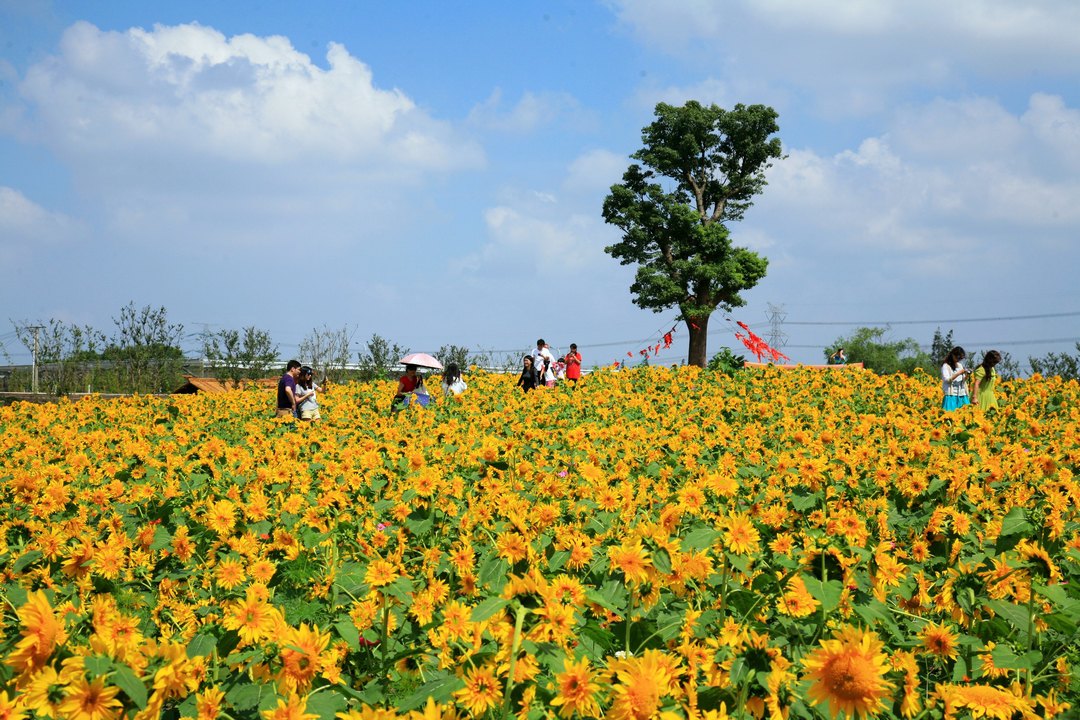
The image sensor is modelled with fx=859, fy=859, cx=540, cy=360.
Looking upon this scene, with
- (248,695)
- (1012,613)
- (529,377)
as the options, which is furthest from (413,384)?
(248,695)

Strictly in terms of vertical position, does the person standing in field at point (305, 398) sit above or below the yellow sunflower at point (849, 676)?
above

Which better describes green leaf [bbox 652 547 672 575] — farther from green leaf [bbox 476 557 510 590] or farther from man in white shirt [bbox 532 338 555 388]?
man in white shirt [bbox 532 338 555 388]

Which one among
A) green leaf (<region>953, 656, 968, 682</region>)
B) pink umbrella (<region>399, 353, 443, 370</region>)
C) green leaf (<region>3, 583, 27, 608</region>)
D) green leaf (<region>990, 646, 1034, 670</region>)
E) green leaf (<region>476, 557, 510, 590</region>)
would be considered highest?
pink umbrella (<region>399, 353, 443, 370</region>)

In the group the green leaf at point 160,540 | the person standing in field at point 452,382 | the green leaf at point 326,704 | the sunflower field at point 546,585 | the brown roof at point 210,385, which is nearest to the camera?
the sunflower field at point 546,585

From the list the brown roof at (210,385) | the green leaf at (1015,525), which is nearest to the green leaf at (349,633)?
the green leaf at (1015,525)

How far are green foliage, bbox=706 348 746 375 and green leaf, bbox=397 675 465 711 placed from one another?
1962 centimetres

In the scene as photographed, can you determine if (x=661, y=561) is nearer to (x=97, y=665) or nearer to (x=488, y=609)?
(x=488, y=609)

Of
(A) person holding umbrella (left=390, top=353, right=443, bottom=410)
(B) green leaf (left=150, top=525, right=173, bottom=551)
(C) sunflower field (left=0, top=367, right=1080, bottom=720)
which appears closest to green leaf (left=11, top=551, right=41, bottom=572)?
(C) sunflower field (left=0, top=367, right=1080, bottom=720)

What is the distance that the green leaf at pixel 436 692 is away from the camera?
1.83 m

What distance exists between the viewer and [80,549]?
3.09m

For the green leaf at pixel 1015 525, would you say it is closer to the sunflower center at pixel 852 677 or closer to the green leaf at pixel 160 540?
the sunflower center at pixel 852 677

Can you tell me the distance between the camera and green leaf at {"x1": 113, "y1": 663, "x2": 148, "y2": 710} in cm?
162

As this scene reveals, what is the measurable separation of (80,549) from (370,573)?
1175 mm

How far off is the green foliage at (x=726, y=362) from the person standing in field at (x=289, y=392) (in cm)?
1162
